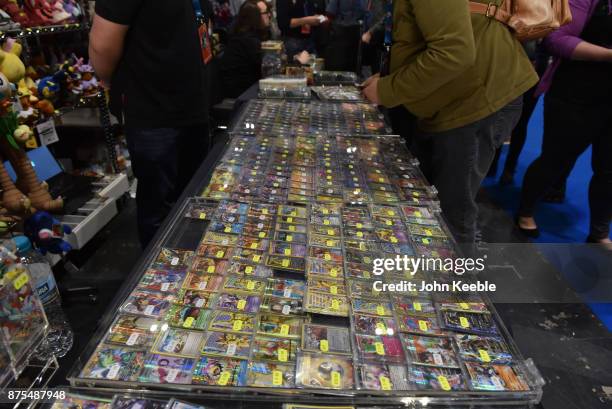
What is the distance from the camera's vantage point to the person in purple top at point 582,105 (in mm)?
2104

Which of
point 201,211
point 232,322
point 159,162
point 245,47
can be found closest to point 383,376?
point 232,322

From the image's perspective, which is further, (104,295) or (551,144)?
(551,144)

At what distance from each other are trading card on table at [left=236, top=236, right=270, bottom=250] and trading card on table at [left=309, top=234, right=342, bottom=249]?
13cm

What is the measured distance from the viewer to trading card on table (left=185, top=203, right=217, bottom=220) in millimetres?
1280

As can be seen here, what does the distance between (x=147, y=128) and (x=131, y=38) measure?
38cm

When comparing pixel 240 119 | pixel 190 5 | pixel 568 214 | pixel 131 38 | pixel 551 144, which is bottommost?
pixel 568 214

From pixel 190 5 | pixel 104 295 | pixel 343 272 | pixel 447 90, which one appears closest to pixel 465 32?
pixel 447 90

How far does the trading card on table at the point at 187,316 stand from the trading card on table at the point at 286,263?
0.76 ft

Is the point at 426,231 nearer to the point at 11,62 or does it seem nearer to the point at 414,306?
the point at 414,306

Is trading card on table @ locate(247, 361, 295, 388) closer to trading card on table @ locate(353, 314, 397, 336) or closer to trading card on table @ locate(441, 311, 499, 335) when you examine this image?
trading card on table @ locate(353, 314, 397, 336)

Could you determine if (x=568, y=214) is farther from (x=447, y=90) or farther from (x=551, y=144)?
(x=447, y=90)

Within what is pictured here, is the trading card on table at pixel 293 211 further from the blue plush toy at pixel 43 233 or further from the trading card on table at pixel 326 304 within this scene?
the blue plush toy at pixel 43 233

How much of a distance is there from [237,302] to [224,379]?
22 cm

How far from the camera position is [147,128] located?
179 centimetres
